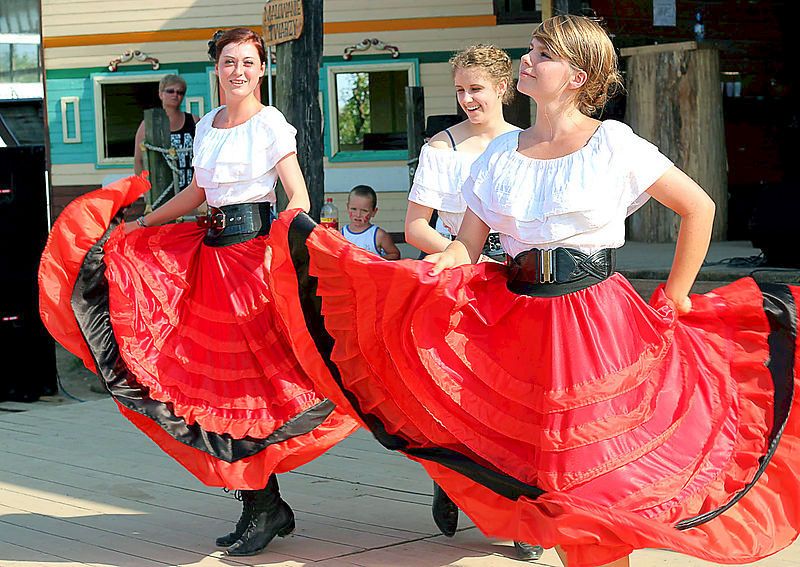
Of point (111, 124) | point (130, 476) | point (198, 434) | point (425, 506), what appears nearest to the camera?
point (198, 434)

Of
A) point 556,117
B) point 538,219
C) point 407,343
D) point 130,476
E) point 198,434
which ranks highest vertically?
point 556,117

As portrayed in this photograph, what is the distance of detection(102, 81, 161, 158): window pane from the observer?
564 inches

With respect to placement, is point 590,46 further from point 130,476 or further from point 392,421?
point 130,476

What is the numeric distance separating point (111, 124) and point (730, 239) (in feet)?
Answer: 25.1

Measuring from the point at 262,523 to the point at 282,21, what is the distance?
13.8 ft

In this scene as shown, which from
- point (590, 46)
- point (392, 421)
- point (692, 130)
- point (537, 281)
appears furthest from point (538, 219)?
point (692, 130)

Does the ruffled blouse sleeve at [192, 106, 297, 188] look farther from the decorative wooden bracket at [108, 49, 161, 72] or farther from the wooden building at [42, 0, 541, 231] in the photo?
the decorative wooden bracket at [108, 49, 161, 72]

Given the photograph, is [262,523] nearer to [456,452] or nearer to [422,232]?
[422,232]

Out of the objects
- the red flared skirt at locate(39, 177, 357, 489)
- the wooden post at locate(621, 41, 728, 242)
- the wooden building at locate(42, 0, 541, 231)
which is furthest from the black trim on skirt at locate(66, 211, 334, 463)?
the wooden building at locate(42, 0, 541, 231)

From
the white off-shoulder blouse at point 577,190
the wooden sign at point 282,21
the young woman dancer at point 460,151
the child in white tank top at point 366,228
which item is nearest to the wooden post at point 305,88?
the wooden sign at point 282,21

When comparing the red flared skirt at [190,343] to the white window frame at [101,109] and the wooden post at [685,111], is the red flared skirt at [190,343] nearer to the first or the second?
the wooden post at [685,111]

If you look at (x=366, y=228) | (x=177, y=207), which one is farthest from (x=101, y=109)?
(x=177, y=207)

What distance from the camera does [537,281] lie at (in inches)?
117

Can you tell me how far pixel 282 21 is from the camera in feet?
24.3
